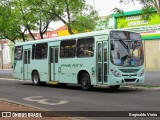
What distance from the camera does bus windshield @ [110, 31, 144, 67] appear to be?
18.1 metres

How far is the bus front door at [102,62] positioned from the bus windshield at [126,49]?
41 centimetres

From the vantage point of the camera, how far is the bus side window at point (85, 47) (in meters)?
19.2

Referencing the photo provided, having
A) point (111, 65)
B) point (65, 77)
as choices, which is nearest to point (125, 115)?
point (111, 65)

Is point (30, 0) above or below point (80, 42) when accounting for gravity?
above

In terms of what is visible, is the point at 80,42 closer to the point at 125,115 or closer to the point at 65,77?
the point at 65,77

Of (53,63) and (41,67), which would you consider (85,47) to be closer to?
(53,63)

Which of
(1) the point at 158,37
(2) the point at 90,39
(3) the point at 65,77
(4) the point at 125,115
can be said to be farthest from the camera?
(1) the point at 158,37

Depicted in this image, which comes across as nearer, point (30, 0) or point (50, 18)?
point (30, 0)

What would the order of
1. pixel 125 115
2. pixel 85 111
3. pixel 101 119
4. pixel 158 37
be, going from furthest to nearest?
pixel 158 37 < pixel 85 111 < pixel 125 115 < pixel 101 119

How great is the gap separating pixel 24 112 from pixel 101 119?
2.24 m

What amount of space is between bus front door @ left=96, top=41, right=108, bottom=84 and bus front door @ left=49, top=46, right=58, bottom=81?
427cm

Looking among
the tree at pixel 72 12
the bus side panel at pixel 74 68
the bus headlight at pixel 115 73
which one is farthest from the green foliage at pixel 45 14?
the bus headlight at pixel 115 73

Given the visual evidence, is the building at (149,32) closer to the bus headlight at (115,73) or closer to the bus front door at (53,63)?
the bus front door at (53,63)

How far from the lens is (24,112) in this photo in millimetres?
10625
